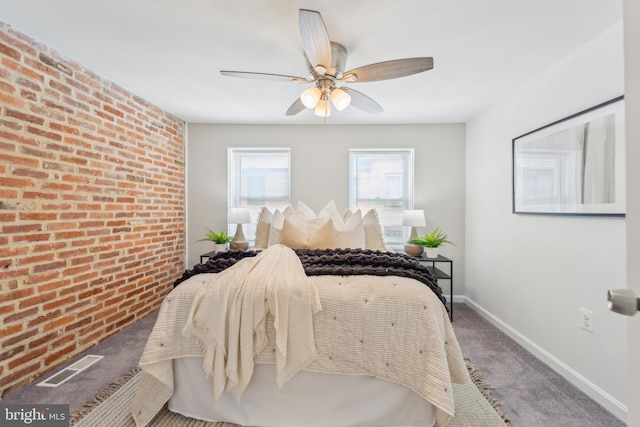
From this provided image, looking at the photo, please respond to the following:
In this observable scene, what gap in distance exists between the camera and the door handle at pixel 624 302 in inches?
21.3

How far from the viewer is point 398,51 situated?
208cm

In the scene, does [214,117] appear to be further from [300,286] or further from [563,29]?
[563,29]

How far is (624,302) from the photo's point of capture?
55 centimetres

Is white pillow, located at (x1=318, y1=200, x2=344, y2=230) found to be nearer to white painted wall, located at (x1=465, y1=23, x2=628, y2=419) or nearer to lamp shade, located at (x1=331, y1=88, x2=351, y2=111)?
lamp shade, located at (x1=331, y1=88, x2=351, y2=111)

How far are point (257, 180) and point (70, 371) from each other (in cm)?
258

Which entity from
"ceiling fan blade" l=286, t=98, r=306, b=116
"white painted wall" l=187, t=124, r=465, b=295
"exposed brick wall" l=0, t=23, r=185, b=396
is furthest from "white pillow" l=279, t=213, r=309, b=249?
"exposed brick wall" l=0, t=23, r=185, b=396

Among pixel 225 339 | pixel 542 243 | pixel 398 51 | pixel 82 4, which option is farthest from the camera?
pixel 542 243

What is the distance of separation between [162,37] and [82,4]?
409mm

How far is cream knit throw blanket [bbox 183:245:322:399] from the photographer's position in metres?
1.45

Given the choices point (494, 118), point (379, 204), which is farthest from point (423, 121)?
point (379, 204)

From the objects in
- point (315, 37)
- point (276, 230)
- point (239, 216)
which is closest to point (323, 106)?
point (315, 37)

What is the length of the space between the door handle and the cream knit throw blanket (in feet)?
3.71

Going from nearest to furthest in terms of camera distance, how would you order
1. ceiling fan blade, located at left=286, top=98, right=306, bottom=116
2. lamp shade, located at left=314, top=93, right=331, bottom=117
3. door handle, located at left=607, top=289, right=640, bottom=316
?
1. door handle, located at left=607, top=289, right=640, bottom=316
2. lamp shade, located at left=314, top=93, right=331, bottom=117
3. ceiling fan blade, located at left=286, top=98, right=306, bottom=116

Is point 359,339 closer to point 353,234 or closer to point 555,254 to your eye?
point 353,234
